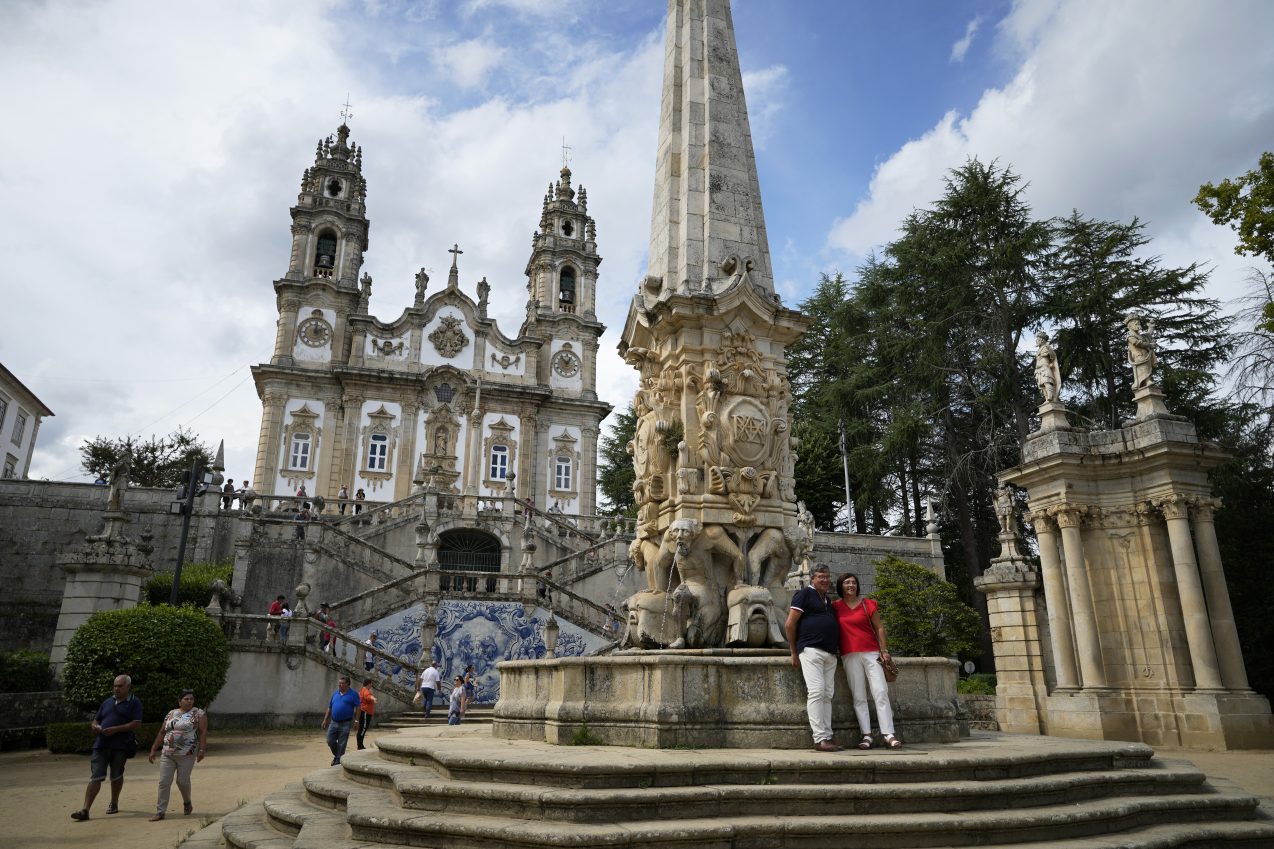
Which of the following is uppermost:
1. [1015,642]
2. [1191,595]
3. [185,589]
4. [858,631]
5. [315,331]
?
[315,331]

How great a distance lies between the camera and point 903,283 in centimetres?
3097

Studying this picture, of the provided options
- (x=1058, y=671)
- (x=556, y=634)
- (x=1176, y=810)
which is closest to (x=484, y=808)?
(x=1176, y=810)

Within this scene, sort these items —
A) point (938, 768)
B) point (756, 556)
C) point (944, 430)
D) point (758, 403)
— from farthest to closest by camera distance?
point (944, 430) → point (758, 403) → point (756, 556) → point (938, 768)

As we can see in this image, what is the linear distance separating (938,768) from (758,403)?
3872 mm

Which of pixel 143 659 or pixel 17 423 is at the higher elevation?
pixel 17 423

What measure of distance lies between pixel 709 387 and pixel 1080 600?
9.10 m

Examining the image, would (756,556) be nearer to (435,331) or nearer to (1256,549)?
(1256,549)

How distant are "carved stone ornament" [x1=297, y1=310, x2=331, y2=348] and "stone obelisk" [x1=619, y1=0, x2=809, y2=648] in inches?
1202

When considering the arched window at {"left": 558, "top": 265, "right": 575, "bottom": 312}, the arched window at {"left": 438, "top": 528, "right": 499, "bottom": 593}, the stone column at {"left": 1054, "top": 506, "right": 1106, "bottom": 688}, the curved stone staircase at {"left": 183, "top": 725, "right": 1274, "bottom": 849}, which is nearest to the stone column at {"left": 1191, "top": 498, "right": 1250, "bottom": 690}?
the stone column at {"left": 1054, "top": 506, "right": 1106, "bottom": 688}

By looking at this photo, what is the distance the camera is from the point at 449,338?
38188 millimetres

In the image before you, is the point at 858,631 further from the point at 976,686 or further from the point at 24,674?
the point at 24,674

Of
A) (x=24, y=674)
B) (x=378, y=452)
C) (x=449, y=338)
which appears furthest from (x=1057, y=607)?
(x=449, y=338)

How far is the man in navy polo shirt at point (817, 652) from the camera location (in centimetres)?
568

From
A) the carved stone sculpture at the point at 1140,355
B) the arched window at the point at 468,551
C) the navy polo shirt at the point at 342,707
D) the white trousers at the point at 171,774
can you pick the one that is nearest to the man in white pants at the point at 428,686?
the navy polo shirt at the point at 342,707
